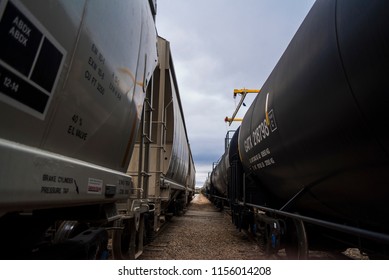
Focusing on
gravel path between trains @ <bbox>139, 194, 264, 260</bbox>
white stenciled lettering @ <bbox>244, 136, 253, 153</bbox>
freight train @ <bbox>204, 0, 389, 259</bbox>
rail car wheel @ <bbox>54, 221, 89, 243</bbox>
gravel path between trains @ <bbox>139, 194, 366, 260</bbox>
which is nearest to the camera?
freight train @ <bbox>204, 0, 389, 259</bbox>

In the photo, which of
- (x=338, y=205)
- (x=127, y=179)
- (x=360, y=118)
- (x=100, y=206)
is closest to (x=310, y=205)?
(x=338, y=205)

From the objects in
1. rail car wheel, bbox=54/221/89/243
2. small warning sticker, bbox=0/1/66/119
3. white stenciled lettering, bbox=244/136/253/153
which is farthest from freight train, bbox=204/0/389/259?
rail car wheel, bbox=54/221/89/243

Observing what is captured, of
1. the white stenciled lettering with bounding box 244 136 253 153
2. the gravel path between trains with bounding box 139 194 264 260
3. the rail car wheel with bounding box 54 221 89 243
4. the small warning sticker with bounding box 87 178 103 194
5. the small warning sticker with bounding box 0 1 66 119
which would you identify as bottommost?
the gravel path between trains with bounding box 139 194 264 260

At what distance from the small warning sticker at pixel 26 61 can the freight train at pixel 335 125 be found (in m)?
1.92

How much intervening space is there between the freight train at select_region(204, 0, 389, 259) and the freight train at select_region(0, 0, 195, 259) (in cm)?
169

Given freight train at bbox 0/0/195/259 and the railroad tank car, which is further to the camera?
the railroad tank car

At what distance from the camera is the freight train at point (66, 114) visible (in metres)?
1.19

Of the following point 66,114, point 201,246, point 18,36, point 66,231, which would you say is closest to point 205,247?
point 201,246

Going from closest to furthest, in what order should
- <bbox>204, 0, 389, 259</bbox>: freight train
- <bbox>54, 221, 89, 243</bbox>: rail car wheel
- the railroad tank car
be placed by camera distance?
<bbox>204, 0, 389, 259</bbox>: freight train < <bbox>54, 221, 89, 243</bbox>: rail car wheel < the railroad tank car

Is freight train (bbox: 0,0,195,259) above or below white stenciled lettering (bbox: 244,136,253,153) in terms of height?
below

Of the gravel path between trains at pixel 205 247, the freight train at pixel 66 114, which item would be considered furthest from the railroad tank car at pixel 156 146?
the freight train at pixel 66 114

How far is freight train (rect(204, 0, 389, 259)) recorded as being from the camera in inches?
74.0

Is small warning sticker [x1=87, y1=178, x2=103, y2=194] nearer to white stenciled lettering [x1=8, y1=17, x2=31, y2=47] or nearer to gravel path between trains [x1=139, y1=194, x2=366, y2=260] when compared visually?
white stenciled lettering [x1=8, y1=17, x2=31, y2=47]

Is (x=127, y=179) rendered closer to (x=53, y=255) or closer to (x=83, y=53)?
(x=53, y=255)
